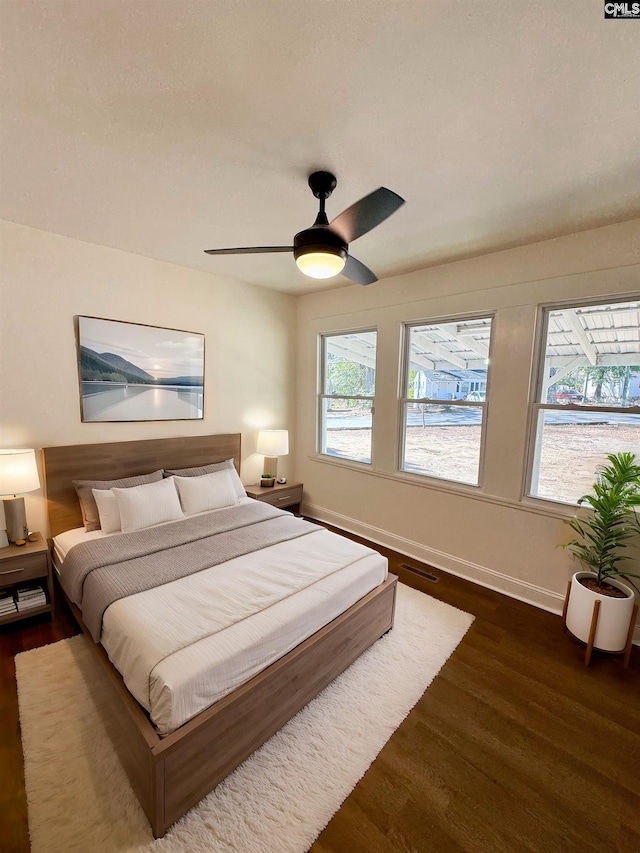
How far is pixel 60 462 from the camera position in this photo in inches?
111

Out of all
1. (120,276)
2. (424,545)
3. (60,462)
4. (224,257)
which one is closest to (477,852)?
(424,545)

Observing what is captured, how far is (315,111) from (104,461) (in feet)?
9.49

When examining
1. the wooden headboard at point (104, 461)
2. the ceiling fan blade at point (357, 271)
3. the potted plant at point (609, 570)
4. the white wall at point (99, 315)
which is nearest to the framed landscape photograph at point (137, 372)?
the white wall at point (99, 315)

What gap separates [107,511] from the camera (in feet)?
8.85

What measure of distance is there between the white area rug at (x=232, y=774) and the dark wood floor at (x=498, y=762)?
0.06m

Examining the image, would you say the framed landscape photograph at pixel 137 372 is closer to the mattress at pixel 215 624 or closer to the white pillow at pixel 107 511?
the white pillow at pixel 107 511

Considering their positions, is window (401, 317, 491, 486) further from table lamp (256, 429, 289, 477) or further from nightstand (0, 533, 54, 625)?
nightstand (0, 533, 54, 625)

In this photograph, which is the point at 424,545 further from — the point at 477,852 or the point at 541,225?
the point at 541,225

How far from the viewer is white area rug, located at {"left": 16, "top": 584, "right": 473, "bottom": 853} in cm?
133

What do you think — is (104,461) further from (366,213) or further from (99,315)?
(366,213)

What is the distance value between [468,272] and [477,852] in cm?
349

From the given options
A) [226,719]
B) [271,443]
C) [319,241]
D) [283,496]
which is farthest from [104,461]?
[319,241]

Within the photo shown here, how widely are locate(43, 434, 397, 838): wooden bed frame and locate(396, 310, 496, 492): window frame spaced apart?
1.29m

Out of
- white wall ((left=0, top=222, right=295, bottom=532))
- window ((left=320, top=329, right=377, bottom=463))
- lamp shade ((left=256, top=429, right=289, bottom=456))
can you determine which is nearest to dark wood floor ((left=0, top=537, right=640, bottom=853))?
white wall ((left=0, top=222, right=295, bottom=532))
